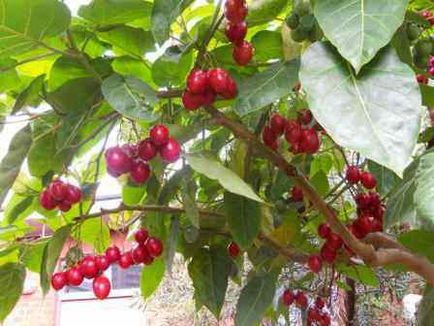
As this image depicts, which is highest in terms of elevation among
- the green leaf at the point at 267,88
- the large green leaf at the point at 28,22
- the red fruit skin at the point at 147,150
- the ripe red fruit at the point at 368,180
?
the large green leaf at the point at 28,22

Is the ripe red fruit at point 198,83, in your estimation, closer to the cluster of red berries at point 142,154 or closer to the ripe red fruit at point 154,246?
the cluster of red berries at point 142,154

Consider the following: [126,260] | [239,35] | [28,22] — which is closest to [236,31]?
[239,35]

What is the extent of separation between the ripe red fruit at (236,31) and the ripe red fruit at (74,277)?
0.44 metres

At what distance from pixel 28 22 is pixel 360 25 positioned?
1.03 feet

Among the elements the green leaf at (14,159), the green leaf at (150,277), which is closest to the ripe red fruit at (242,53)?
the green leaf at (14,159)

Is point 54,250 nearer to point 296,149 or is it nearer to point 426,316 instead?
point 296,149

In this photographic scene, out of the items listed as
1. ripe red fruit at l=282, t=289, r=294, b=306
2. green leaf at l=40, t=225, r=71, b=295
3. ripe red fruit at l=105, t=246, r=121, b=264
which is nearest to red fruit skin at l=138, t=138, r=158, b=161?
green leaf at l=40, t=225, r=71, b=295

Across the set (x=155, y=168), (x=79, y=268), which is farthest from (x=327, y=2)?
(x=79, y=268)

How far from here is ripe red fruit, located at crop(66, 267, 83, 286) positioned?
0.90 m

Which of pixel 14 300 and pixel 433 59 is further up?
pixel 433 59

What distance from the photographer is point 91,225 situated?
104cm

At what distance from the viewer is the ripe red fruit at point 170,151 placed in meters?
0.63

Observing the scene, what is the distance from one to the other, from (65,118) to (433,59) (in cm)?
49

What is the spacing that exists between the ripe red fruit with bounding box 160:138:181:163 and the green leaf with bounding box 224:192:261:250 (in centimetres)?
16
